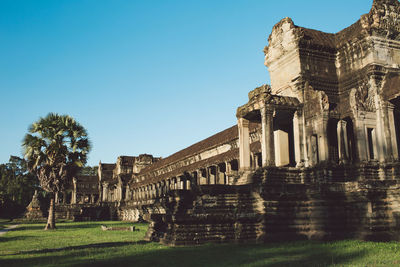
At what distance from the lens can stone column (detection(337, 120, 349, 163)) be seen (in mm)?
13899

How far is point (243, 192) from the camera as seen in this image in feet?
40.9

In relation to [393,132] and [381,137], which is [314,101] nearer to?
[381,137]

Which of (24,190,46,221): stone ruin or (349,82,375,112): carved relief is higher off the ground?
(349,82,375,112): carved relief

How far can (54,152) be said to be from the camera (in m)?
26.3

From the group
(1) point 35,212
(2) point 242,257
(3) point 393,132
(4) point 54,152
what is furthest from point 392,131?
(1) point 35,212

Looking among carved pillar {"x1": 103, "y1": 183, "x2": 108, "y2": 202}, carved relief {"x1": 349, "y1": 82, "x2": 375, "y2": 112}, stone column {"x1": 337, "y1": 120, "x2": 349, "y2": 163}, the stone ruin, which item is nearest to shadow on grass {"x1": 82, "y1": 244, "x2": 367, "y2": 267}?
stone column {"x1": 337, "y1": 120, "x2": 349, "y2": 163}

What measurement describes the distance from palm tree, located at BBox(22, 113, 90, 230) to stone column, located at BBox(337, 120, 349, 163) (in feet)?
60.8

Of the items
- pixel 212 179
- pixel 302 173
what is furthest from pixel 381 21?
pixel 212 179

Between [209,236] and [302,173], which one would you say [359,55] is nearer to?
[302,173]

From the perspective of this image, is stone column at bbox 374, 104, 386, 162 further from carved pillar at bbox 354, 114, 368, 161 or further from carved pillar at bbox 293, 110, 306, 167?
carved pillar at bbox 293, 110, 306, 167

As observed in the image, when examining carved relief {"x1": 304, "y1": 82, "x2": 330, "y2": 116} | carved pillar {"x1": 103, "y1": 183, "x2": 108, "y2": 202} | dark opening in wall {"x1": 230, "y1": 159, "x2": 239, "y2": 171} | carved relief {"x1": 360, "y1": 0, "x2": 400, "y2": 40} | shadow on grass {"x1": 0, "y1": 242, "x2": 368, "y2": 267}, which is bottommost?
shadow on grass {"x1": 0, "y1": 242, "x2": 368, "y2": 267}

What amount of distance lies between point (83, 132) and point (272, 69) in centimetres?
1596

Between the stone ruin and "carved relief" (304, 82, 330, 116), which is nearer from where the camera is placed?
"carved relief" (304, 82, 330, 116)

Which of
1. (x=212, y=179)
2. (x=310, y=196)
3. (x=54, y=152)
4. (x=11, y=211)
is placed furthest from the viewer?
(x=11, y=211)
